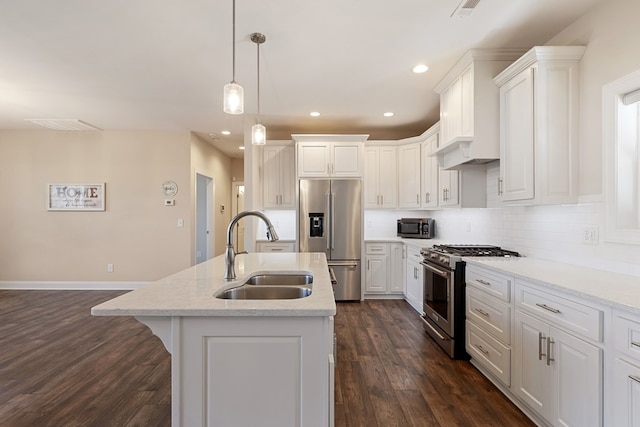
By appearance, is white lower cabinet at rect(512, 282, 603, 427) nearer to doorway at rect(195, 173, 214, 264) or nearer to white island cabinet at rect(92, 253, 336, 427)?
white island cabinet at rect(92, 253, 336, 427)

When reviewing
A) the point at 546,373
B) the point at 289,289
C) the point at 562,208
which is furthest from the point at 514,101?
the point at 289,289

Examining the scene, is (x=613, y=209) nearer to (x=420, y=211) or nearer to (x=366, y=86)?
(x=366, y=86)

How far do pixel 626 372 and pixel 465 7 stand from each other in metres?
2.18

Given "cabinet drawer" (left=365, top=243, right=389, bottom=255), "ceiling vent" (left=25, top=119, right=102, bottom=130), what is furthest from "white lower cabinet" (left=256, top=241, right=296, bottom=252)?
"ceiling vent" (left=25, top=119, right=102, bottom=130)

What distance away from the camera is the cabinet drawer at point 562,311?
4.80ft

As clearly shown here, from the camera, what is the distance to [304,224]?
4523 millimetres

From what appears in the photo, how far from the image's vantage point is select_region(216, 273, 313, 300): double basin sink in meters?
1.70

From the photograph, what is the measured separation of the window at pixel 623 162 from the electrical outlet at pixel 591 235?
4.7 inches

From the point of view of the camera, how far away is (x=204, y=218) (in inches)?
259

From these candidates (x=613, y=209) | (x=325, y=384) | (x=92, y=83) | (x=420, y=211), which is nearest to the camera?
(x=325, y=384)

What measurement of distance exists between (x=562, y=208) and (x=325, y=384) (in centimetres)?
227

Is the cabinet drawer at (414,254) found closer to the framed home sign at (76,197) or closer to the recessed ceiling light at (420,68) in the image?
the recessed ceiling light at (420,68)

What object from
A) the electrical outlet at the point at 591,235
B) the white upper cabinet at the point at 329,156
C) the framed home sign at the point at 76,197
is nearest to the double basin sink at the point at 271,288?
the electrical outlet at the point at 591,235

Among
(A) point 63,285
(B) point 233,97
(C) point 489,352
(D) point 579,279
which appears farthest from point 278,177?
(A) point 63,285
